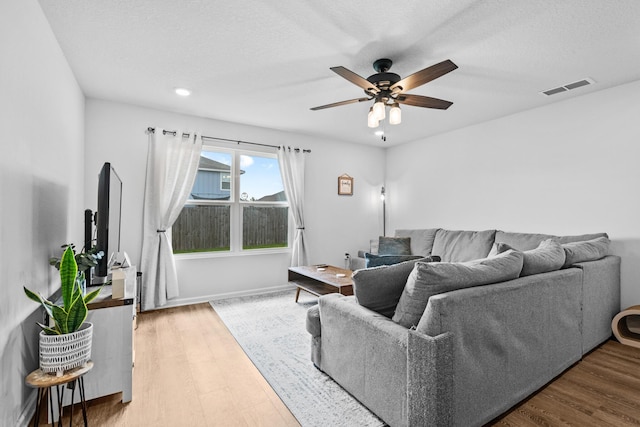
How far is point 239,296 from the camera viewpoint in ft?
14.8

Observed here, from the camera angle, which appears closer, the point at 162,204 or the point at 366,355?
the point at 366,355

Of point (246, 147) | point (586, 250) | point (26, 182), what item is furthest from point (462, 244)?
point (26, 182)

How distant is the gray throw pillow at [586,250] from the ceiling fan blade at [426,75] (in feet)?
5.77

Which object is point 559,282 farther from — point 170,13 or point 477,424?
point 170,13

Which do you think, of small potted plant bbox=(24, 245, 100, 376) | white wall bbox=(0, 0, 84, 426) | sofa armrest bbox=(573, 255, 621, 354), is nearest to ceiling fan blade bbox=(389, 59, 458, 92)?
sofa armrest bbox=(573, 255, 621, 354)

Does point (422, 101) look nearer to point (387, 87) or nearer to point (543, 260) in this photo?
point (387, 87)

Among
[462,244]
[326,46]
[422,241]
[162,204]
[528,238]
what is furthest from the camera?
[422,241]

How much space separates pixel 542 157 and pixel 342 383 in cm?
369

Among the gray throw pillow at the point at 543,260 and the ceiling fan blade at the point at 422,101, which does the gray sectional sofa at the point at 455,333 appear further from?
the ceiling fan blade at the point at 422,101

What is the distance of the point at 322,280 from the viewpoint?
353 cm

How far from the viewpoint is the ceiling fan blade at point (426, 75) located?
2105 millimetres

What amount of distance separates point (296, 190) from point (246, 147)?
1013mm

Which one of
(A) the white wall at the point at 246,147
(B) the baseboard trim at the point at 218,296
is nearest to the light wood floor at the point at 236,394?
(B) the baseboard trim at the point at 218,296

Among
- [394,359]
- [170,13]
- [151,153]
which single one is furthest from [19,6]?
[394,359]
